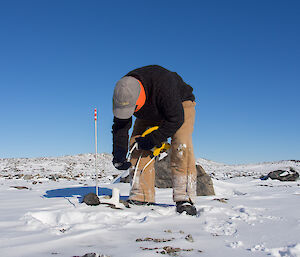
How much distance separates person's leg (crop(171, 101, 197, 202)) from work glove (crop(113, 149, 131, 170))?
0.58 m

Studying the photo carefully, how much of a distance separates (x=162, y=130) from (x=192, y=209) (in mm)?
961

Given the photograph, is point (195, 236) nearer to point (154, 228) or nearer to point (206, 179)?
point (154, 228)

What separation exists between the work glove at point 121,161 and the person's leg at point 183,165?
0.58 m

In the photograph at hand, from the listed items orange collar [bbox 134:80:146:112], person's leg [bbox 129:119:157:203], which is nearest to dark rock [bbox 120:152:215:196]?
person's leg [bbox 129:119:157:203]

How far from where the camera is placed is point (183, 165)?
3.49m

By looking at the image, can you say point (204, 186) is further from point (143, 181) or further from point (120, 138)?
point (120, 138)

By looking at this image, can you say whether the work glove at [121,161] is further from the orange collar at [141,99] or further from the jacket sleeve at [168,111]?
the orange collar at [141,99]

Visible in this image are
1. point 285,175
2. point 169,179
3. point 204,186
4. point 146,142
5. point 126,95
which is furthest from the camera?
point 285,175

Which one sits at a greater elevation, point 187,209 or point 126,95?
point 126,95

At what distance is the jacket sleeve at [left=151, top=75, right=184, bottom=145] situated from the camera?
10.3 ft

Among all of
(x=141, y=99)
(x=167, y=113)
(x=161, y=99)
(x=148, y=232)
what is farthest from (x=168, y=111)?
(x=148, y=232)

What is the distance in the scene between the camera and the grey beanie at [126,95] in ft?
9.78

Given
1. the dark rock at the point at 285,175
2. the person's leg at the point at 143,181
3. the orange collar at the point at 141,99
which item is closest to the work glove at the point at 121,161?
the person's leg at the point at 143,181

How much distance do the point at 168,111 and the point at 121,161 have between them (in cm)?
91
